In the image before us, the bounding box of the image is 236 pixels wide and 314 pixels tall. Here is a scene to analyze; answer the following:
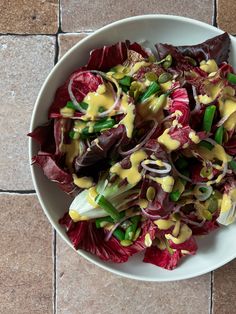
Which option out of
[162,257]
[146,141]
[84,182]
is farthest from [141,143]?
[162,257]

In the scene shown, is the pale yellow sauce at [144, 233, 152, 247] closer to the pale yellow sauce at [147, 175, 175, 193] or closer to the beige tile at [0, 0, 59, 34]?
the pale yellow sauce at [147, 175, 175, 193]

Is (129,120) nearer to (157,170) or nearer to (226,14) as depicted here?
(157,170)

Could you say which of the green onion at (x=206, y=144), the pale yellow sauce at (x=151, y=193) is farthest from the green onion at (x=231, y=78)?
the pale yellow sauce at (x=151, y=193)

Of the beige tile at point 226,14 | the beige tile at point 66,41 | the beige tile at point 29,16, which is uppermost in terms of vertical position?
the beige tile at point 226,14

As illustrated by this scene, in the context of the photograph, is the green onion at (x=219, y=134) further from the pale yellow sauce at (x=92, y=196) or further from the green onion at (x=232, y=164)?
the pale yellow sauce at (x=92, y=196)

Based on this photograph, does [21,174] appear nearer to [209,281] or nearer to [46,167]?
[46,167]

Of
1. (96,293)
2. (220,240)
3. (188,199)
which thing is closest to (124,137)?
(188,199)

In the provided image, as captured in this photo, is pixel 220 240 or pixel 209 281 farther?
pixel 209 281
